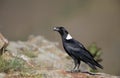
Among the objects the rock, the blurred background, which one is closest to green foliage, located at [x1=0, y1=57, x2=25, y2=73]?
the rock

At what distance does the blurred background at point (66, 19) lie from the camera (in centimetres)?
3775

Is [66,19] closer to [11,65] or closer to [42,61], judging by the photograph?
[42,61]

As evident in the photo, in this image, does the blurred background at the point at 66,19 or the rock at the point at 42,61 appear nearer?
the rock at the point at 42,61

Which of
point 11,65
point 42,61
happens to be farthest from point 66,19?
point 11,65

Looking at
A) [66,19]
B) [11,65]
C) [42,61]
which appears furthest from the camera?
[66,19]

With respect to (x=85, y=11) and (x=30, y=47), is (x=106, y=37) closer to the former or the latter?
(x=85, y=11)

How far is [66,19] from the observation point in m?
39.2

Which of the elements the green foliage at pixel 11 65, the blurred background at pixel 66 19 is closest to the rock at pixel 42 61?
the green foliage at pixel 11 65

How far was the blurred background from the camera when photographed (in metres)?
37.8

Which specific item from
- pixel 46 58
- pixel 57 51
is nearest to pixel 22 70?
pixel 46 58

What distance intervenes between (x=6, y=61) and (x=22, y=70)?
1.86 ft

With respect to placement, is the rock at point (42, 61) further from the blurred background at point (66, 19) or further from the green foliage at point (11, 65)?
the blurred background at point (66, 19)

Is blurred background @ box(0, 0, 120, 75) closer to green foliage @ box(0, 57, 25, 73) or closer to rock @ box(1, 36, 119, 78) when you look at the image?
rock @ box(1, 36, 119, 78)

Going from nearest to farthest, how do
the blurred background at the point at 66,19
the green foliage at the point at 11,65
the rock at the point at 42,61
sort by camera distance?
the rock at the point at 42,61 < the green foliage at the point at 11,65 < the blurred background at the point at 66,19
